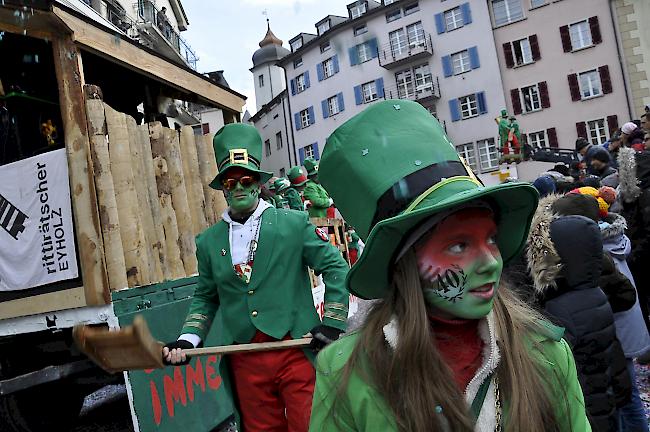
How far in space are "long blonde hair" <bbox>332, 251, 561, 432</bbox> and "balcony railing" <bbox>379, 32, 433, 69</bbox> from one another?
3304 cm

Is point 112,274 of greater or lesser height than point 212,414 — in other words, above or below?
above

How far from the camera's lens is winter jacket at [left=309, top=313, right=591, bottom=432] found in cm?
131

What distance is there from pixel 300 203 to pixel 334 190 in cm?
731

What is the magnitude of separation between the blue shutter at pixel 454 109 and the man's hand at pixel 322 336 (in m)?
31.4

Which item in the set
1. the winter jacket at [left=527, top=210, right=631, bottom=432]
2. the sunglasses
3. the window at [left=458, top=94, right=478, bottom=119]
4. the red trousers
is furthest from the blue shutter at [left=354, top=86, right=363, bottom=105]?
the red trousers

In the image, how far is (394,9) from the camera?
33.9 meters

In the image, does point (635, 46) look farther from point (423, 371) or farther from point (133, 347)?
point (423, 371)

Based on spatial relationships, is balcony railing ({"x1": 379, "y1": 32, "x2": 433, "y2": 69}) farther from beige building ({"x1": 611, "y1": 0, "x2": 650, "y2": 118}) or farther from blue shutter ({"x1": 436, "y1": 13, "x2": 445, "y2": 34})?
beige building ({"x1": 611, "y1": 0, "x2": 650, "y2": 118})

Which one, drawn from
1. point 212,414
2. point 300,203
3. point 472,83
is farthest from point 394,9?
point 212,414

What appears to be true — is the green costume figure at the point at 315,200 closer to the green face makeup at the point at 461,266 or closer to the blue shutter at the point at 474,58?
the green face makeup at the point at 461,266

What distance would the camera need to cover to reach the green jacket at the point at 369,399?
4.29ft

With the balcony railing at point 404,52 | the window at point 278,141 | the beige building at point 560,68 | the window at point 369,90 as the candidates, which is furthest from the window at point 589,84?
the window at point 278,141

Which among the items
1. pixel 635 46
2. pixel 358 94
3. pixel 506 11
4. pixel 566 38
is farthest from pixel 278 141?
pixel 635 46

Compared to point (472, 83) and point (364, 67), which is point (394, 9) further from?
point (472, 83)
